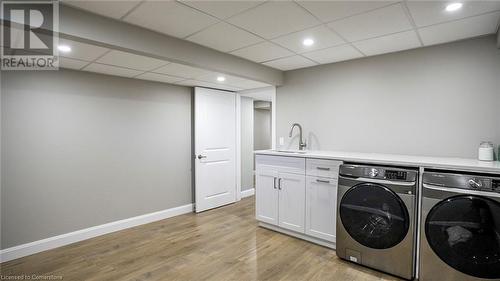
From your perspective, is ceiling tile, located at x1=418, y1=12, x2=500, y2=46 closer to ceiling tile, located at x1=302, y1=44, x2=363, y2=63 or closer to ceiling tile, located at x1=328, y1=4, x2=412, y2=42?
ceiling tile, located at x1=328, y1=4, x2=412, y2=42

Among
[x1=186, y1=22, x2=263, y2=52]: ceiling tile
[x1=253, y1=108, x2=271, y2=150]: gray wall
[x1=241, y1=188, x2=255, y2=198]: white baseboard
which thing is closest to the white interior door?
[x1=241, y1=188, x2=255, y2=198]: white baseboard

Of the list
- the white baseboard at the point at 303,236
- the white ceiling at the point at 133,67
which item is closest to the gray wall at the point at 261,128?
the white ceiling at the point at 133,67

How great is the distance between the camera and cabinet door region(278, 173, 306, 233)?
3080 millimetres

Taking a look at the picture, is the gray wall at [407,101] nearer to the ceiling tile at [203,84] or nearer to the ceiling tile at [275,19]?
the ceiling tile at [203,84]

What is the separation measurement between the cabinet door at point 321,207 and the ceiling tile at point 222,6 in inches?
75.0

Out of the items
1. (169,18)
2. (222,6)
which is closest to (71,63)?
(169,18)

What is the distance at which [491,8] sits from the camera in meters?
1.95

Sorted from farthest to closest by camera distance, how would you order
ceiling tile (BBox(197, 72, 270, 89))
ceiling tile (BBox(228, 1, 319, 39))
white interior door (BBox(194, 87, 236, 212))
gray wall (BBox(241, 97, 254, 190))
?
gray wall (BBox(241, 97, 254, 190)) → white interior door (BBox(194, 87, 236, 212)) → ceiling tile (BBox(197, 72, 270, 89)) → ceiling tile (BBox(228, 1, 319, 39))

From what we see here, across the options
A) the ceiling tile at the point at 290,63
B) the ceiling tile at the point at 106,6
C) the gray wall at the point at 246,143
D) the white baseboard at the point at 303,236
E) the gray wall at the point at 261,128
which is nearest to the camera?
the ceiling tile at the point at 106,6

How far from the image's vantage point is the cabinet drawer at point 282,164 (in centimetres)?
308

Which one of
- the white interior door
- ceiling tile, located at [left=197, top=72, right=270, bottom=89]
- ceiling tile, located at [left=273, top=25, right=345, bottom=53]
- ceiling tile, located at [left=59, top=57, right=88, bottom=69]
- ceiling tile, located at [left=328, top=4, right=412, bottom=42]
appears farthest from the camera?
the white interior door

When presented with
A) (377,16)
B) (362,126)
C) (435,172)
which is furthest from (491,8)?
(362,126)

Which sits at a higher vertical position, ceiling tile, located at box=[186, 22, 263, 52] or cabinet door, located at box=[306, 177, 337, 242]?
ceiling tile, located at box=[186, 22, 263, 52]

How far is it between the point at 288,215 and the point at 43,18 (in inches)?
117
